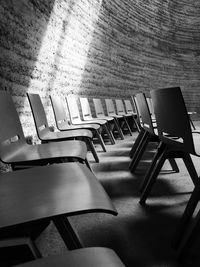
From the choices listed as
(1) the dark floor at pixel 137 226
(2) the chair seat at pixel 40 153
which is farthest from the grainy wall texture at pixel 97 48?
(1) the dark floor at pixel 137 226

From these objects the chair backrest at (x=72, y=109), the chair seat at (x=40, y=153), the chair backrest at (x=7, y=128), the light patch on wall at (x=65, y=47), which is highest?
the light patch on wall at (x=65, y=47)

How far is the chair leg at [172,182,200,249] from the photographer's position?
4.79 ft

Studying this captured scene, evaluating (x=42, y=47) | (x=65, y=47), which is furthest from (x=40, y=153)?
(x=65, y=47)

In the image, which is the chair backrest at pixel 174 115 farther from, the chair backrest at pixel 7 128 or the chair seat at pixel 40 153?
the chair backrest at pixel 7 128

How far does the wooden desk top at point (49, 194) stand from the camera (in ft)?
2.41

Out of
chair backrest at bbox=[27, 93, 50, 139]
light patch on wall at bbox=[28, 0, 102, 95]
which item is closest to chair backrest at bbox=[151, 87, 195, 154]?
chair backrest at bbox=[27, 93, 50, 139]

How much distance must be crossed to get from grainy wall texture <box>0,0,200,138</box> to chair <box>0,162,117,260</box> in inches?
71.3

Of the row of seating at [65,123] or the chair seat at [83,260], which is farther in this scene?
the row of seating at [65,123]

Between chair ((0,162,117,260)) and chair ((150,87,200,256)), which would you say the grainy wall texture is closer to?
chair ((150,87,200,256))

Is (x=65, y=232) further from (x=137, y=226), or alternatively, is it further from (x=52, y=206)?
(x=137, y=226)

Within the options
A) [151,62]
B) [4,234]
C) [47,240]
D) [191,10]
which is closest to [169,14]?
[191,10]

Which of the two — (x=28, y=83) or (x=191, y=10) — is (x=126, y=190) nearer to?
(x=28, y=83)

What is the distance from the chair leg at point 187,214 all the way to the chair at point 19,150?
57 centimetres

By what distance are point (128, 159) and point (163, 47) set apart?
7110mm
